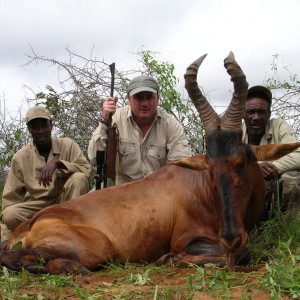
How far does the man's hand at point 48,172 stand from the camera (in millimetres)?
7289

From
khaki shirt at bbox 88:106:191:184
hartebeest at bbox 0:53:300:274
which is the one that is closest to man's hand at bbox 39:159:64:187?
khaki shirt at bbox 88:106:191:184

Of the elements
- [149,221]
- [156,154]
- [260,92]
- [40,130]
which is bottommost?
[149,221]

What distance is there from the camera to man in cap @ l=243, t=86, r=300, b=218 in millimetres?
6594

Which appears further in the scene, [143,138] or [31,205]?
[31,205]

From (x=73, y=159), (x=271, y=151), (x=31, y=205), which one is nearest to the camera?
(x=271, y=151)

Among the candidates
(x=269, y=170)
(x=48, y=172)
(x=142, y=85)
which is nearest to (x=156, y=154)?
(x=142, y=85)

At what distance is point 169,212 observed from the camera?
5551 mm

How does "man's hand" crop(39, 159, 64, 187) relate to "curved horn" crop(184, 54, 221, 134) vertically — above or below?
below

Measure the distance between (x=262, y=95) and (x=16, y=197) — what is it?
3704 millimetres

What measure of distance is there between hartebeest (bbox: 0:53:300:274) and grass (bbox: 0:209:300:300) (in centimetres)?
20

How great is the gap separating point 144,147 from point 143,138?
12cm

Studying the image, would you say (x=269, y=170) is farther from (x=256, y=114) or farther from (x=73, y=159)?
(x=73, y=159)

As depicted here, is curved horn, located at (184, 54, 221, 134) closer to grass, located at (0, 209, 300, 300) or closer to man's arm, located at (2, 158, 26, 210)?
grass, located at (0, 209, 300, 300)

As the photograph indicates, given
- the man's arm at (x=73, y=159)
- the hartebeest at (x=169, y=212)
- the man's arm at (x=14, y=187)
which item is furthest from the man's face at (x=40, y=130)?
the hartebeest at (x=169, y=212)
